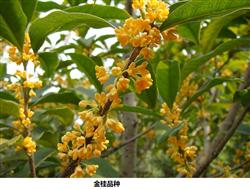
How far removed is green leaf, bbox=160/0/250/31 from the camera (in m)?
1.21

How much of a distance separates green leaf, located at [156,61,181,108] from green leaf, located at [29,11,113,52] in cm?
40

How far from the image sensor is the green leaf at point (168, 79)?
1.64 m

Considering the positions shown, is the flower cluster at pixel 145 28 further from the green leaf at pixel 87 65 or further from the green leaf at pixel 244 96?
the green leaf at pixel 244 96

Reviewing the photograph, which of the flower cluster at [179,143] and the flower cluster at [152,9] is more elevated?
the flower cluster at [152,9]

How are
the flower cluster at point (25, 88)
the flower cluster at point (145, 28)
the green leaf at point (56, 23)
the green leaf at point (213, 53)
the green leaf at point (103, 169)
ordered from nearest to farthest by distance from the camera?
the flower cluster at point (145, 28) → the green leaf at point (56, 23) → the flower cluster at point (25, 88) → the green leaf at point (213, 53) → the green leaf at point (103, 169)

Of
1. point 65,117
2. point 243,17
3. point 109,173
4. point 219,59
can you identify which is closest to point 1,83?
Answer: point 65,117

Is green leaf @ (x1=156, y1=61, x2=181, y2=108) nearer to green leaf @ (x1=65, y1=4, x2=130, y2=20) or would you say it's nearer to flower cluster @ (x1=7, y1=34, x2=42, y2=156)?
green leaf @ (x1=65, y1=4, x2=130, y2=20)

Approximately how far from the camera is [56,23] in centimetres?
126

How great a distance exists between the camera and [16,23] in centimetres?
127

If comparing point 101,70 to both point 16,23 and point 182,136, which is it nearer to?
point 16,23

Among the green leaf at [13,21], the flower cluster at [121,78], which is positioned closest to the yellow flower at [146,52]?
the flower cluster at [121,78]

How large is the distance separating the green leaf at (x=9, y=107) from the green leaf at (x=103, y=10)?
0.41 metres

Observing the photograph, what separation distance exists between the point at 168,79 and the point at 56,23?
1.94ft
